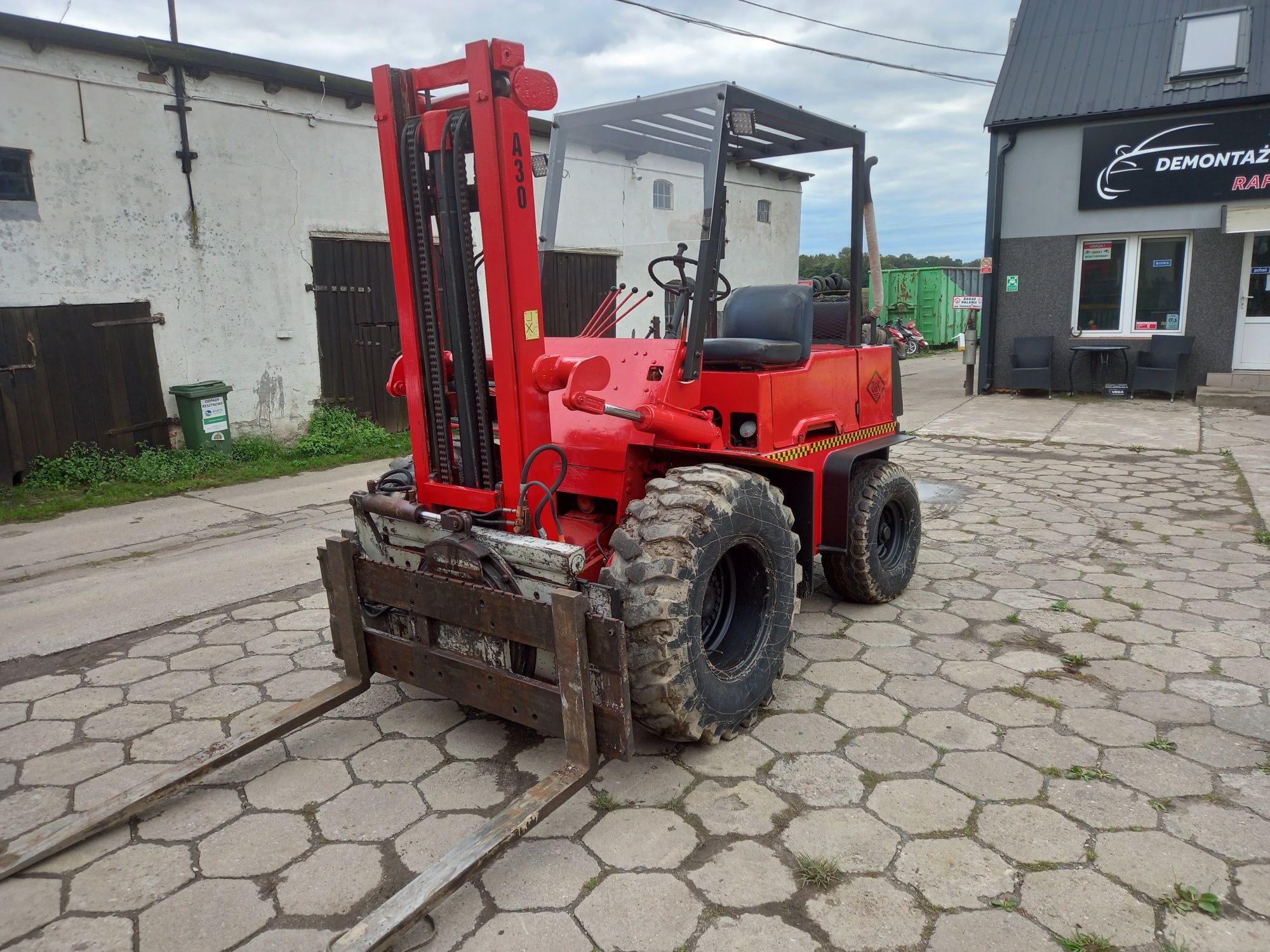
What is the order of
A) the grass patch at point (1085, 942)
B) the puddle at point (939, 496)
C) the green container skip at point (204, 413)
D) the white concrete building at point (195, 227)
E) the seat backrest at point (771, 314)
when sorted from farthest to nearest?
the green container skip at point (204, 413)
the white concrete building at point (195, 227)
the puddle at point (939, 496)
the seat backrest at point (771, 314)
the grass patch at point (1085, 942)

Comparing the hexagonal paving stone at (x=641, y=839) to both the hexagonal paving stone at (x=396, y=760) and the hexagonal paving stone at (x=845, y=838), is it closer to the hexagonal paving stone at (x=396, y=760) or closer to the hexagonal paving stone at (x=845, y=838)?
the hexagonal paving stone at (x=845, y=838)

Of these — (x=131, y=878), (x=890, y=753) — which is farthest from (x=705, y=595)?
(x=131, y=878)

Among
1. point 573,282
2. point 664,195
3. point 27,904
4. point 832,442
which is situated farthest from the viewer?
point 573,282

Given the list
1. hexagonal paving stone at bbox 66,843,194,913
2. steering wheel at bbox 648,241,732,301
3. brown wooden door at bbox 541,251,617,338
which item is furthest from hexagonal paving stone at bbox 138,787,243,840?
steering wheel at bbox 648,241,732,301

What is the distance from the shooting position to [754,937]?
8.18 ft

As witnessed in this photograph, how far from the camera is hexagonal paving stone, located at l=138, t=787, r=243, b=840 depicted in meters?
3.04

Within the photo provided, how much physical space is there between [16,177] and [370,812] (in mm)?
8143

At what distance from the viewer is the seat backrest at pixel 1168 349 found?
42.7ft

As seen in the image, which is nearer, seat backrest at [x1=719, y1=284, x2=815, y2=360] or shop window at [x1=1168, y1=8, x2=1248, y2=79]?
seat backrest at [x1=719, y1=284, x2=815, y2=360]

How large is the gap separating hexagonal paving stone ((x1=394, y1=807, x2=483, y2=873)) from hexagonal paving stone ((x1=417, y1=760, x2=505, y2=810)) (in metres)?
0.06

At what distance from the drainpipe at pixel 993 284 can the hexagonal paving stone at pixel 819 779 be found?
512 inches

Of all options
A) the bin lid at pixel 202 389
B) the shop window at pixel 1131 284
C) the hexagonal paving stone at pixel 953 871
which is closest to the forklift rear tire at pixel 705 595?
the hexagonal paving stone at pixel 953 871

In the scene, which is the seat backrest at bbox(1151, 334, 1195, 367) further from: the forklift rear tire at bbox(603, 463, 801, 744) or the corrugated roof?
the forklift rear tire at bbox(603, 463, 801, 744)

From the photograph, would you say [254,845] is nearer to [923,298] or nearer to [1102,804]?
[1102,804]
